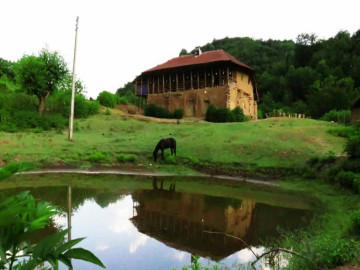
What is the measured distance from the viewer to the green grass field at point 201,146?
74.3ft

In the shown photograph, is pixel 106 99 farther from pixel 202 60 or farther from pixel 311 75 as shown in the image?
pixel 311 75

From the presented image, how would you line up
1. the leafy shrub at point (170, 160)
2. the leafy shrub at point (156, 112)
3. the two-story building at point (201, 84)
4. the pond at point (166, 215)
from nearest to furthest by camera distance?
the pond at point (166, 215), the leafy shrub at point (170, 160), the leafy shrub at point (156, 112), the two-story building at point (201, 84)

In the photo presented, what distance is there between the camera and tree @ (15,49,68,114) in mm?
35344

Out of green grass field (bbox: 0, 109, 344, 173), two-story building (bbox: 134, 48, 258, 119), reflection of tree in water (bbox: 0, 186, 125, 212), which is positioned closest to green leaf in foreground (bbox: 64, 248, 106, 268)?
reflection of tree in water (bbox: 0, 186, 125, 212)

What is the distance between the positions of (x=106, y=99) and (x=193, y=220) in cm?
4046

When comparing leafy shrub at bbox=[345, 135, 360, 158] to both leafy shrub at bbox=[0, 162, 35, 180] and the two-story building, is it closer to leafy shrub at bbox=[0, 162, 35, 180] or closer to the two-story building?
leafy shrub at bbox=[0, 162, 35, 180]

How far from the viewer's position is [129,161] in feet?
77.8

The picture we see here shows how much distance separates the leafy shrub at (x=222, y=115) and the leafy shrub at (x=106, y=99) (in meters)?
16.2

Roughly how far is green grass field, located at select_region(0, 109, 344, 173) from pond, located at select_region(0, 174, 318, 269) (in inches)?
144

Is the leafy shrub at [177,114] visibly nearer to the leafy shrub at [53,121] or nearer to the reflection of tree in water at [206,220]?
the leafy shrub at [53,121]

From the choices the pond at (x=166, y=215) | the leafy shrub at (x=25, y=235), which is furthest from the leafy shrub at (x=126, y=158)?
the leafy shrub at (x=25, y=235)

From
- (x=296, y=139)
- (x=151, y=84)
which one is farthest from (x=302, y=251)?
(x=151, y=84)

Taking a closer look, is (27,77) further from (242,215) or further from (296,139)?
(242,215)

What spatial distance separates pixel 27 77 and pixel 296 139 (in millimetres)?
27094
